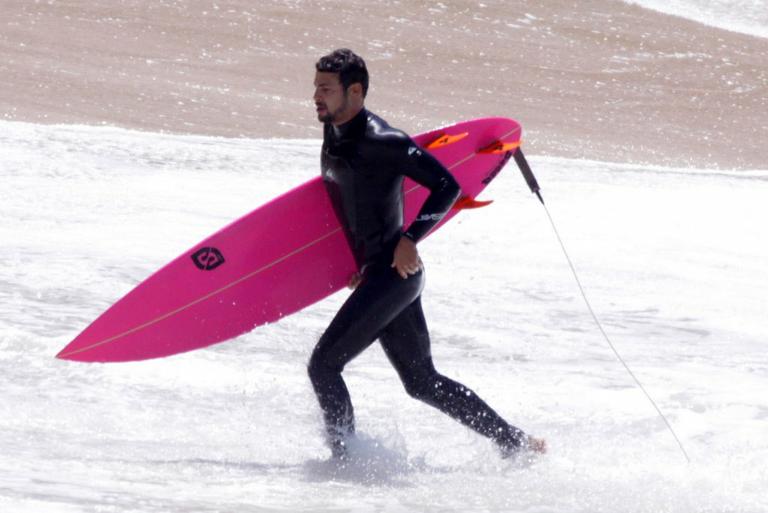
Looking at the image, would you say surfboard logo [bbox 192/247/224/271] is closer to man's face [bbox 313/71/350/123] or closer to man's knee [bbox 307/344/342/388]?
man's knee [bbox 307/344/342/388]

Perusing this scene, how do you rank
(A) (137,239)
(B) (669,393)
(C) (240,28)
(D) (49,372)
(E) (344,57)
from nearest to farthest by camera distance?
1. (E) (344,57)
2. (D) (49,372)
3. (B) (669,393)
4. (A) (137,239)
5. (C) (240,28)

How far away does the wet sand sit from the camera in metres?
13.5

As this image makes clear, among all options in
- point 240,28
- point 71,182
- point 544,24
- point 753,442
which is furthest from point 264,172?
point 544,24

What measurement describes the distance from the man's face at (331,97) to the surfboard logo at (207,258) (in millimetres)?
923

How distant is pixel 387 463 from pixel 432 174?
100cm

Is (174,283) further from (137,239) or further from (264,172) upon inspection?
(264,172)

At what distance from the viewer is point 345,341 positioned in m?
4.24

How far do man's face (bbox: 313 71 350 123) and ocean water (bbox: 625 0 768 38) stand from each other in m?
19.4

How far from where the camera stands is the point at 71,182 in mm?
8836

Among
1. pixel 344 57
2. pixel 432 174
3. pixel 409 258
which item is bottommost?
pixel 409 258

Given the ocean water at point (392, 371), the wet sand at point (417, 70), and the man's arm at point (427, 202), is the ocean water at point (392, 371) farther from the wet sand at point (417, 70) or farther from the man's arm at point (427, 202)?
the wet sand at point (417, 70)

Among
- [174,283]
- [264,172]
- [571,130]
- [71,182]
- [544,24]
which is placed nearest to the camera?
[174,283]

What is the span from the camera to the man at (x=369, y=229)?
420 centimetres

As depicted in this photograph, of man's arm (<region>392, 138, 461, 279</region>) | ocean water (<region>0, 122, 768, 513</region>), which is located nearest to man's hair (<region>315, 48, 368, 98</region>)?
man's arm (<region>392, 138, 461, 279</region>)
